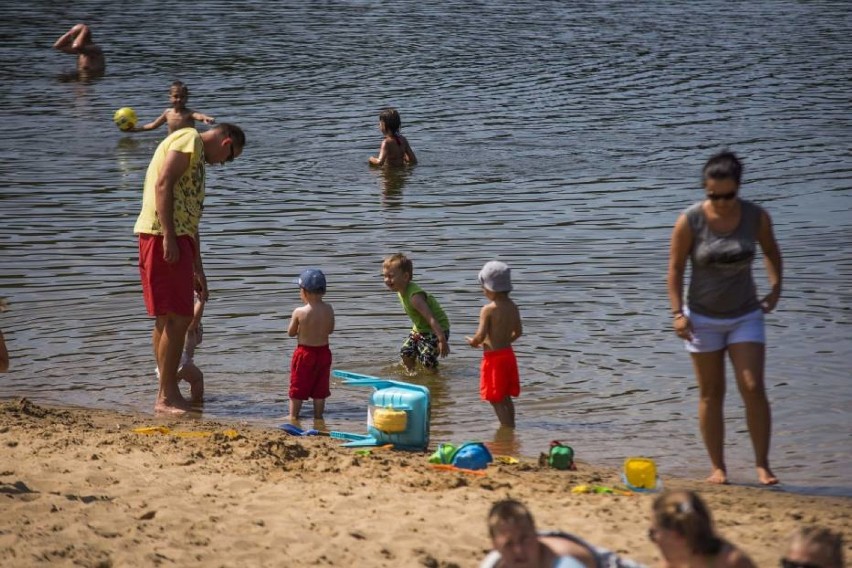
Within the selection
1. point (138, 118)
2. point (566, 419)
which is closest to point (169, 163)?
point (566, 419)

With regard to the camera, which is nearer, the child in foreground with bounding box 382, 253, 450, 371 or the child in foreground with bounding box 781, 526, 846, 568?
the child in foreground with bounding box 781, 526, 846, 568

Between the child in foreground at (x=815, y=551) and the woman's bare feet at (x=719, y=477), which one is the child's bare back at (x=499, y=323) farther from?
the child in foreground at (x=815, y=551)

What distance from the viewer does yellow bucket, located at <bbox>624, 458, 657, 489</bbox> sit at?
24.6 feet

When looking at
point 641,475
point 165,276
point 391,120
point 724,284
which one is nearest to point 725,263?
point 724,284

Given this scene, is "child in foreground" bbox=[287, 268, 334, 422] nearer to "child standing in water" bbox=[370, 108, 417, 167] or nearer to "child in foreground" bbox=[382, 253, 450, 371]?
"child in foreground" bbox=[382, 253, 450, 371]

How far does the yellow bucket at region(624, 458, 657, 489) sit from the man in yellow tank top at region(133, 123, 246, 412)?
3069 millimetres

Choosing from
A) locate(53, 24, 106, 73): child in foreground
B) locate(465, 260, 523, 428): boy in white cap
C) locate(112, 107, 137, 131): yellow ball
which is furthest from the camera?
locate(53, 24, 106, 73): child in foreground

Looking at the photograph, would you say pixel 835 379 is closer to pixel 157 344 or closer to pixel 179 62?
pixel 157 344

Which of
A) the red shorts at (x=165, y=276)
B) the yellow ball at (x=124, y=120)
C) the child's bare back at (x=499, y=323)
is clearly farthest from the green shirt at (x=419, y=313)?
the yellow ball at (x=124, y=120)

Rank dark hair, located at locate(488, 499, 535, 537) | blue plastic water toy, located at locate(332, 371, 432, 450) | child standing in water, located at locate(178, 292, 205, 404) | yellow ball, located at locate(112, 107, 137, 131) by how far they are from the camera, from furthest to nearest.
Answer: yellow ball, located at locate(112, 107, 137, 131), child standing in water, located at locate(178, 292, 205, 404), blue plastic water toy, located at locate(332, 371, 432, 450), dark hair, located at locate(488, 499, 535, 537)

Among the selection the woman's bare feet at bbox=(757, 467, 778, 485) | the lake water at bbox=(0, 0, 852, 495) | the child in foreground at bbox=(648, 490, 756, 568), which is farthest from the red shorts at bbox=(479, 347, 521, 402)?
the child in foreground at bbox=(648, 490, 756, 568)

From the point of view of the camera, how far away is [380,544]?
6.61m

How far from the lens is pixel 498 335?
8.81 metres

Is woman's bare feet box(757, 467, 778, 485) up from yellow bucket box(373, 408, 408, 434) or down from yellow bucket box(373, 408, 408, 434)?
down
